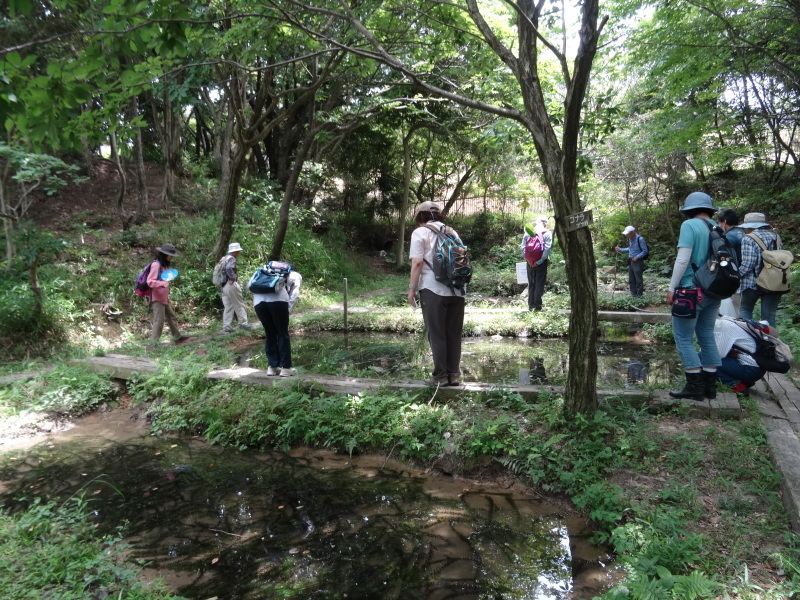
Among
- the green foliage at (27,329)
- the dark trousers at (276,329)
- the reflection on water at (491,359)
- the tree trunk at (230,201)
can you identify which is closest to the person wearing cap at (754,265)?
the reflection on water at (491,359)

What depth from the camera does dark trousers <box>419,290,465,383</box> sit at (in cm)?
468

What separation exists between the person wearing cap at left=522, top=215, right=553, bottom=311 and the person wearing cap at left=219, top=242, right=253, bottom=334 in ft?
17.8

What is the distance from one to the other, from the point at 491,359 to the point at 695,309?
10.4ft

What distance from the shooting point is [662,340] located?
24.8 ft

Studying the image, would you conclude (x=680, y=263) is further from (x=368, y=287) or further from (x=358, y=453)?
(x=368, y=287)

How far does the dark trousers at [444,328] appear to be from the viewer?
468 centimetres

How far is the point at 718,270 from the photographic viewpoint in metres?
4.07

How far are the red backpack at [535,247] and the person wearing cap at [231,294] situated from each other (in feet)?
17.6

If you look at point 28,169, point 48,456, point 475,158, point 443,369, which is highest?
point 475,158

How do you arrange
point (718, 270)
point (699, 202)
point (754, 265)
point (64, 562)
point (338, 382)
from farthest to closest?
point (754, 265), point (338, 382), point (699, 202), point (718, 270), point (64, 562)

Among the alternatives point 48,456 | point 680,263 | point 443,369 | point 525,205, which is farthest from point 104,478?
point 525,205

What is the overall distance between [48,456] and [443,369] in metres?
4.19

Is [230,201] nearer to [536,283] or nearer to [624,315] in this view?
[536,283]

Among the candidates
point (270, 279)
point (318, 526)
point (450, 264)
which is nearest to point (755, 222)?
point (450, 264)
